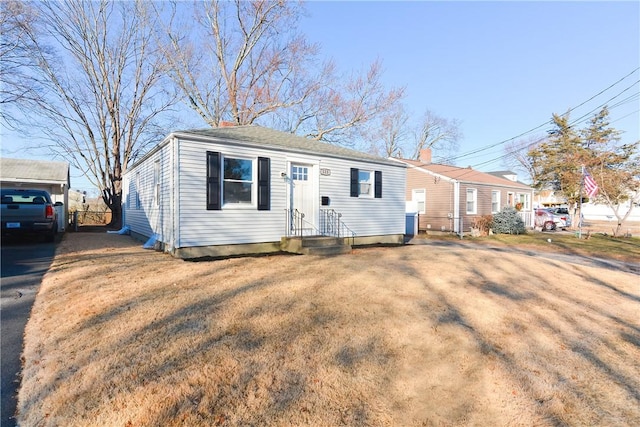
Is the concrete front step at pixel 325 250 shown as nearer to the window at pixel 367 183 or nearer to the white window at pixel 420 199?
the window at pixel 367 183

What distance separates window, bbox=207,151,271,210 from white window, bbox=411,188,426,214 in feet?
42.7

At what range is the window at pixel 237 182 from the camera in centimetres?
838

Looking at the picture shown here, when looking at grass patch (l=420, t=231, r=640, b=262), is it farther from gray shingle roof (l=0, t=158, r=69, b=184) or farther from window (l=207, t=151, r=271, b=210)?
gray shingle roof (l=0, t=158, r=69, b=184)

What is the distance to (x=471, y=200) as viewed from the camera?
19.3m

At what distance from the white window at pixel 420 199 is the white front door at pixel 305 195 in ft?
36.9

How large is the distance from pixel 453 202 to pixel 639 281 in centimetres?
1063

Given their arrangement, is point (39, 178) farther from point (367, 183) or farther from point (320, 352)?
point (320, 352)

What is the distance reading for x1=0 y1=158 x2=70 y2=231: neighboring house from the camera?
16562mm

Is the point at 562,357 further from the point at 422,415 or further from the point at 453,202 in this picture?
the point at 453,202

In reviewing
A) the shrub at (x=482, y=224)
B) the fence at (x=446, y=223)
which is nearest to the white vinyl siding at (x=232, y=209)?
the fence at (x=446, y=223)

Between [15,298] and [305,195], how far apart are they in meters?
7.09

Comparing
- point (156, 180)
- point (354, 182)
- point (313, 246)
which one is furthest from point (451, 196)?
point (156, 180)

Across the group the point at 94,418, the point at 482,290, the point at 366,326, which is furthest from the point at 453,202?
the point at 94,418

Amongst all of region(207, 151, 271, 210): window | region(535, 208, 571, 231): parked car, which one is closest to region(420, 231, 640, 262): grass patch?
region(535, 208, 571, 231): parked car
